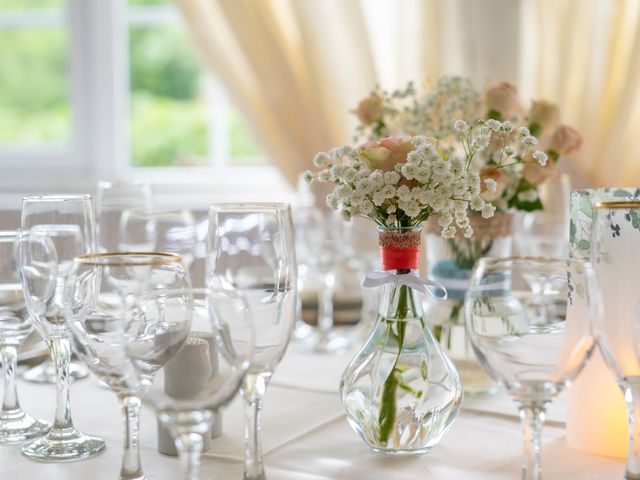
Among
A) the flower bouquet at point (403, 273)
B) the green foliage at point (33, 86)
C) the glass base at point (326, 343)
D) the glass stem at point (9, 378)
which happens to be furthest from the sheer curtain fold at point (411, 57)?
the glass stem at point (9, 378)

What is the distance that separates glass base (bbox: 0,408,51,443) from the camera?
3.71ft

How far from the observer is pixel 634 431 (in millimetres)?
898

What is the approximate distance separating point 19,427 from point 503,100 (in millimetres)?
829

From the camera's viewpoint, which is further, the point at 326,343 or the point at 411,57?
the point at 411,57

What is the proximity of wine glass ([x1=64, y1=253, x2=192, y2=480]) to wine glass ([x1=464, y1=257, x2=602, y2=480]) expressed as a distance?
0.90ft

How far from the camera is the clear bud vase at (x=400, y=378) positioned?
105 centimetres

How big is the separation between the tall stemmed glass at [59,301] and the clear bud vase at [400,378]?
0.31 m

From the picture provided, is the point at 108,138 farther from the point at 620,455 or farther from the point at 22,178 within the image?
the point at 620,455

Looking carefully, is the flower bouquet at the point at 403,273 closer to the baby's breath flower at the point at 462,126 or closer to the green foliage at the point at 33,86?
the baby's breath flower at the point at 462,126

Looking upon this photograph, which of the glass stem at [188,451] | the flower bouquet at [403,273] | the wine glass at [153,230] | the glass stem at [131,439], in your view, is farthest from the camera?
the wine glass at [153,230]

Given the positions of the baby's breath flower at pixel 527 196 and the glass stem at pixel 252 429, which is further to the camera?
the baby's breath flower at pixel 527 196

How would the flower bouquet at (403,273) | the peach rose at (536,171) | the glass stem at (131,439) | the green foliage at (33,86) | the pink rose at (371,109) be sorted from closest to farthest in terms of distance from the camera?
the glass stem at (131,439) < the flower bouquet at (403,273) < the peach rose at (536,171) < the pink rose at (371,109) < the green foliage at (33,86)

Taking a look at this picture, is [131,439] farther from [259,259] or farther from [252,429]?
[259,259]

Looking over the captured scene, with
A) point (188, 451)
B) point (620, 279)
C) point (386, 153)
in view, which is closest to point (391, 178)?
point (386, 153)
